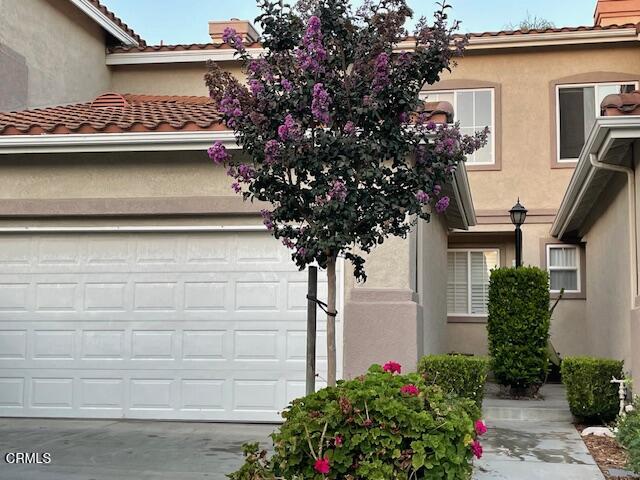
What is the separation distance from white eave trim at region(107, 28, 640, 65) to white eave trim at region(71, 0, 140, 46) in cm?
Answer: 45

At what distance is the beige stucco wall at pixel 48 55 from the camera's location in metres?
12.9

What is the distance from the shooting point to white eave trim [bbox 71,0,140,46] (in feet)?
49.5

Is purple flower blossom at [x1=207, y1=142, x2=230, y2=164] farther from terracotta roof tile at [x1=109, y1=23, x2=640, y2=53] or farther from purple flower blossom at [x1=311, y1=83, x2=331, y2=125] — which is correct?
terracotta roof tile at [x1=109, y1=23, x2=640, y2=53]

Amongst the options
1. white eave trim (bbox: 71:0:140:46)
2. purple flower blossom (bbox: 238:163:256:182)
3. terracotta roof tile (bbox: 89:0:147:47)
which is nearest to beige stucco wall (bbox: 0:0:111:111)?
white eave trim (bbox: 71:0:140:46)

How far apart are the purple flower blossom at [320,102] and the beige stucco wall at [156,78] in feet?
39.7

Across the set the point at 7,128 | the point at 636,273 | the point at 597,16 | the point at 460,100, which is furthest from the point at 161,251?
the point at 597,16

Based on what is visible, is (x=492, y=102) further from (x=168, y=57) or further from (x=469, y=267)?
(x=168, y=57)

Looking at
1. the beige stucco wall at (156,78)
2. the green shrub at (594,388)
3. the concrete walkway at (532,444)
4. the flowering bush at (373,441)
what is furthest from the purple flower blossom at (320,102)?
the beige stucco wall at (156,78)

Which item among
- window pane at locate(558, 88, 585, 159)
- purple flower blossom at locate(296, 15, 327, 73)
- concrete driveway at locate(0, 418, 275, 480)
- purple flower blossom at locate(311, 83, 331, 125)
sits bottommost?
concrete driveway at locate(0, 418, 275, 480)

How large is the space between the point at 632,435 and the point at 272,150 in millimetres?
4053

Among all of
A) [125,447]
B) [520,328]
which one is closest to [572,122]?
[520,328]

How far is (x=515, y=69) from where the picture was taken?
54.8 ft

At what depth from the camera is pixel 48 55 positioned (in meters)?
14.2

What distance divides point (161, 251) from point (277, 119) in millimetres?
4425
